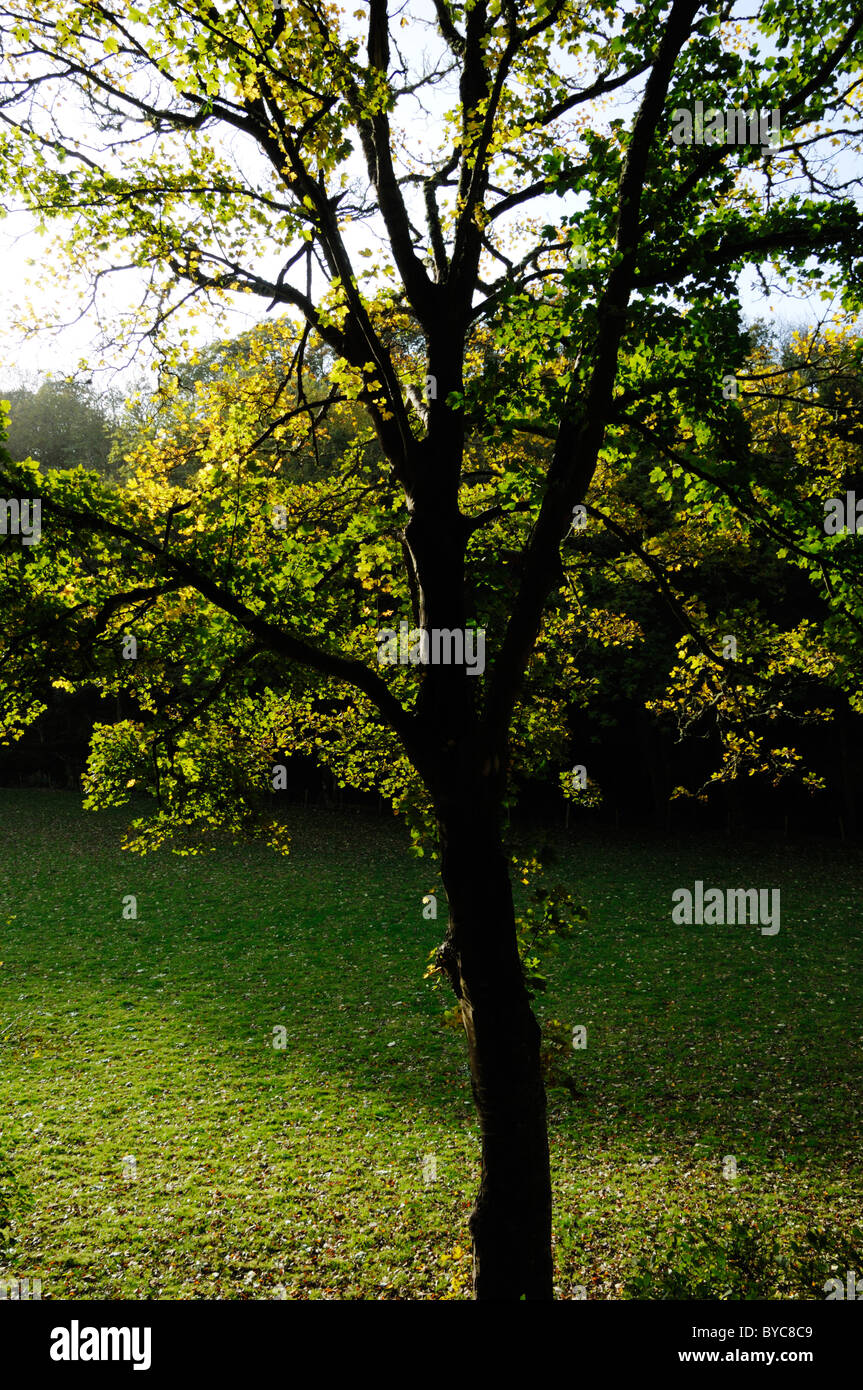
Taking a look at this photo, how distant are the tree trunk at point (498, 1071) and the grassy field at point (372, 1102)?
1.03 metres

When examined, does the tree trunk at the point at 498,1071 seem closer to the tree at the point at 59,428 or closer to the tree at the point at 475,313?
the tree at the point at 475,313

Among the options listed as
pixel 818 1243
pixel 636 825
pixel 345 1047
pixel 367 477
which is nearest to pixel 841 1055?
pixel 818 1243

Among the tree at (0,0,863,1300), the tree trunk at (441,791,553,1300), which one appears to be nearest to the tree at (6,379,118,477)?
the tree at (0,0,863,1300)

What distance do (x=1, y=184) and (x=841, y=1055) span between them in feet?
47.3

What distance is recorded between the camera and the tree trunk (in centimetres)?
527

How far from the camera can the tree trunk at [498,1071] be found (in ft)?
17.3

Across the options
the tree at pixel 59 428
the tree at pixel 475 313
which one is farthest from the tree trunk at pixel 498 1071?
the tree at pixel 59 428

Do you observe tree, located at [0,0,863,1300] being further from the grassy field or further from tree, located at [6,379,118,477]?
tree, located at [6,379,118,477]

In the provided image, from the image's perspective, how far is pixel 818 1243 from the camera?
618 centimetres

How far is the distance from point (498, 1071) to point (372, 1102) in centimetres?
622

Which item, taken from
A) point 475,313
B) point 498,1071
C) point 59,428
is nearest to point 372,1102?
point 498,1071

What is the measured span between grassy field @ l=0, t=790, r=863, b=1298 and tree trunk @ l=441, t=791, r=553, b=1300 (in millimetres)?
1032

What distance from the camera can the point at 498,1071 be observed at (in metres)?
5.34

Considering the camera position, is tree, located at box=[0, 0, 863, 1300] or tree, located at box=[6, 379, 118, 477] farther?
tree, located at box=[6, 379, 118, 477]
